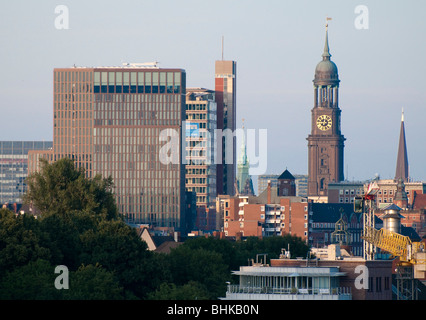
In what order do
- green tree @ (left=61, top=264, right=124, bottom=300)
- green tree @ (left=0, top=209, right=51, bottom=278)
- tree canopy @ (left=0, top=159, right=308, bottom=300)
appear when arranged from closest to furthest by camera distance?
green tree @ (left=61, top=264, right=124, bottom=300) < tree canopy @ (left=0, top=159, right=308, bottom=300) < green tree @ (left=0, top=209, right=51, bottom=278)

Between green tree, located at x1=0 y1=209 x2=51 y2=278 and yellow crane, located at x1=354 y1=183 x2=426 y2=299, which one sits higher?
green tree, located at x1=0 y1=209 x2=51 y2=278

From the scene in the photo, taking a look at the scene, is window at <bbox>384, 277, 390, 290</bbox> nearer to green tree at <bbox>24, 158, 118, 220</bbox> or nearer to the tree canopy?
the tree canopy

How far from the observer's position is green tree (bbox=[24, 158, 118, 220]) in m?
135

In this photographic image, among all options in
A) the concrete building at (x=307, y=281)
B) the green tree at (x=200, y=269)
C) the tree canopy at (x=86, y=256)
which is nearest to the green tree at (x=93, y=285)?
the tree canopy at (x=86, y=256)

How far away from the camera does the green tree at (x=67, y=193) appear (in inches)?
5315

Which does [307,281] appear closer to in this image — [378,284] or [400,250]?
[378,284]

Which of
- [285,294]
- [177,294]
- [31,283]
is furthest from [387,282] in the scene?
[31,283]

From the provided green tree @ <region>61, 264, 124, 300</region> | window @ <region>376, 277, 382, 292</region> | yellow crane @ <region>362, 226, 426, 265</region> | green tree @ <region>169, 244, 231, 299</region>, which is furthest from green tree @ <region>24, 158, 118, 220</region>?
green tree @ <region>61, 264, 124, 300</region>

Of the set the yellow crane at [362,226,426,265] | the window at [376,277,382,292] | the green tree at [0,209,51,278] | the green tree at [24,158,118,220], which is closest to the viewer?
the green tree at [0,209,51,278]

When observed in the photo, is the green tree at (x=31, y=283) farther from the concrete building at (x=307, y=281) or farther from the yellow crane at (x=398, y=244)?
the yellow crane at (x=398, y=244)

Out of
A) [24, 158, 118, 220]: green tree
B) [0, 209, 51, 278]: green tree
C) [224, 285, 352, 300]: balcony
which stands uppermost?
[24, 158, 118, 220]: green tree

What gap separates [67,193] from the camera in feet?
447

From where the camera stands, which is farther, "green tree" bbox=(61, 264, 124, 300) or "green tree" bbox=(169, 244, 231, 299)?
"green tree" bbox=(169, 244, 231, 299)
